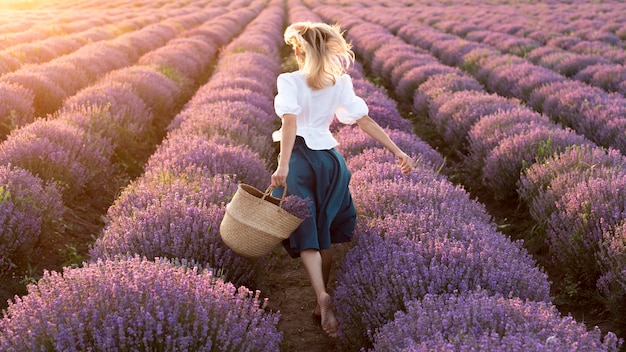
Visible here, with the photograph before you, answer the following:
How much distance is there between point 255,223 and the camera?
2.79 metres

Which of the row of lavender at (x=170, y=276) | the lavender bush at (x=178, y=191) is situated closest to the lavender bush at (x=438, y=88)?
the row of lavender at (x=170, y=276)

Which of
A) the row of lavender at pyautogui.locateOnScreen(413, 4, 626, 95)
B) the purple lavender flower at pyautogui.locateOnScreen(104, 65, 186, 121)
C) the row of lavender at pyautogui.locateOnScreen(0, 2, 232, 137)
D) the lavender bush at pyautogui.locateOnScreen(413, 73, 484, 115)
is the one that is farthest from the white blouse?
the row of lavender at pyautogui.locateOnScreen(413, 4, 626, 95)

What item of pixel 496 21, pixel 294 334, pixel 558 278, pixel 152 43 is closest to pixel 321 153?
pixel 294 334

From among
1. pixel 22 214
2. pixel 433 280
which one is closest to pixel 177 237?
pixel 22 214

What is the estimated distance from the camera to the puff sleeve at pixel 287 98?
3006mm

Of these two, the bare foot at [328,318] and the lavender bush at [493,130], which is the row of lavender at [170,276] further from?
the lavender bush at [493,130]

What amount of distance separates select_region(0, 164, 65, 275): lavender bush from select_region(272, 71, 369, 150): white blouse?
1.71 m

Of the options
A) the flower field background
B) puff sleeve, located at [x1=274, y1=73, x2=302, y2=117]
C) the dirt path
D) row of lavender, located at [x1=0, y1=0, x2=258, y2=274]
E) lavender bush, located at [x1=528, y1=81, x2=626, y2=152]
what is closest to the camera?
the flower field background

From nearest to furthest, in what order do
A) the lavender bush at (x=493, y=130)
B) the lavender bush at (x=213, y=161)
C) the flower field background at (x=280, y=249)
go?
the flower field background at (x=280, y=249) < the lavender bush at (x=213, y=161) < the lavender bush at (x=493, y=130)

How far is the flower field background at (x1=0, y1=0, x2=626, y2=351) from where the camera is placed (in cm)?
206

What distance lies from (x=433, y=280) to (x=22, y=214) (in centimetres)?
256

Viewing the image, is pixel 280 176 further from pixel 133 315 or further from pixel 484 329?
pixel 484 329

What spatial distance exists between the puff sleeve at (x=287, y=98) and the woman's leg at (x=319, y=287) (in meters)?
0.76

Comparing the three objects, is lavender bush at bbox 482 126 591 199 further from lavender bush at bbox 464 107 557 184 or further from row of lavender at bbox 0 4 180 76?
row of lavender at bbox 0 4 180 76
